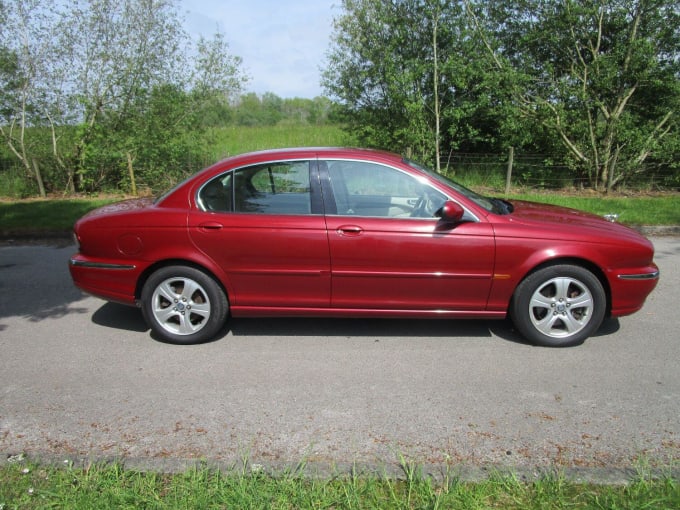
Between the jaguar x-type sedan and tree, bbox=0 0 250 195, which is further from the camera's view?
tree, bbox=0 0 250 195

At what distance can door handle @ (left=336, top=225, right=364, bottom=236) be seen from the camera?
12.6ft

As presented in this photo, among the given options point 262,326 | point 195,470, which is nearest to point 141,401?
point 195,470

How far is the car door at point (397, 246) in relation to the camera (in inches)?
151

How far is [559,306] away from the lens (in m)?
3.95

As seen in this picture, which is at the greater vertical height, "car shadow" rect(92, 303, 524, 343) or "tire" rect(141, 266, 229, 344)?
"tire" rect(141, 266, 229, 344)

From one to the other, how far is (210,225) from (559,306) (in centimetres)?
285

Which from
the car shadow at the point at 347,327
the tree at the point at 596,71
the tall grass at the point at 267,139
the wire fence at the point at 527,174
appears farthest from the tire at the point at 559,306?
the tall grass at the point at 267,139

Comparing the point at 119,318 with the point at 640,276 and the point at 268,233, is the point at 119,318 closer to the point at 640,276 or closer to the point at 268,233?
the point at 268,233

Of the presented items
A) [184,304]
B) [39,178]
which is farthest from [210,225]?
[39,178]

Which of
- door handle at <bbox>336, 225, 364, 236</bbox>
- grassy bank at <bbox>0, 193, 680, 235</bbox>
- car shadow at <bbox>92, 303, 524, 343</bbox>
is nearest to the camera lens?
door handle at <bbox>336, 225, 364, 236</bbox>

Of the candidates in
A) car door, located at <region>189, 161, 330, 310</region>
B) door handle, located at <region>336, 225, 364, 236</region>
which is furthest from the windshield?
car door, located at <region>189, 161, 330, 310</region>

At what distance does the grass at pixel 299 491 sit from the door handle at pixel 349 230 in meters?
1.85

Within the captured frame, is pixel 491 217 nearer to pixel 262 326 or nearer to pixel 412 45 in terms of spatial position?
pixel 262 326

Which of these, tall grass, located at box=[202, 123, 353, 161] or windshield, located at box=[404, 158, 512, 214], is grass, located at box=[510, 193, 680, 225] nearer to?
windshield, located at box=[404, 158, 512, 214]
